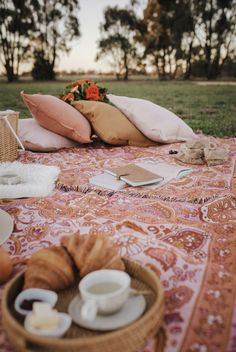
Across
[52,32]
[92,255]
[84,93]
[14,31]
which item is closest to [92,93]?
[84,93]

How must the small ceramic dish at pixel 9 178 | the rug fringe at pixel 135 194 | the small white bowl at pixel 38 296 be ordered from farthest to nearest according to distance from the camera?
the small ceramic dish at pixel 9 178 < the rug fringe at pixel 135 194 < the small white bowl at pixel 38 296

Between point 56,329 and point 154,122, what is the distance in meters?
2.33

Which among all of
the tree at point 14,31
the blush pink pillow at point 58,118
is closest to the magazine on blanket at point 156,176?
the blush pink pillow at point 58,118

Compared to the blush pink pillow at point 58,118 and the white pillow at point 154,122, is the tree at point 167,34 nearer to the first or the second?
Answer: the white pillow at point 154,122

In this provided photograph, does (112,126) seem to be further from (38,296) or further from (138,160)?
(38,296)

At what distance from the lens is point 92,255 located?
94 centimetres

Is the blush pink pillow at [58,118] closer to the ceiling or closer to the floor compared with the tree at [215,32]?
closer to the floor

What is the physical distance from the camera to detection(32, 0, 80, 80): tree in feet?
36.7

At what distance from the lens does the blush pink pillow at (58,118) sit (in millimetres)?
2725

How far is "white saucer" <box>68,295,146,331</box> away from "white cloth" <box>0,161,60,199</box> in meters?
0.91

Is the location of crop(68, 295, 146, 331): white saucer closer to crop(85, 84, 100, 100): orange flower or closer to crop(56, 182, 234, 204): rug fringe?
crop(56, 182, 234, 204): rug fringe

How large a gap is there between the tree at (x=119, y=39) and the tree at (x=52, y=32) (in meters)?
2.11

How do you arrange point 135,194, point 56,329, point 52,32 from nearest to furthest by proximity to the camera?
1. point 56,329
2. point 135,194
3. point 52,32

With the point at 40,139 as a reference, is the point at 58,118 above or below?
above
